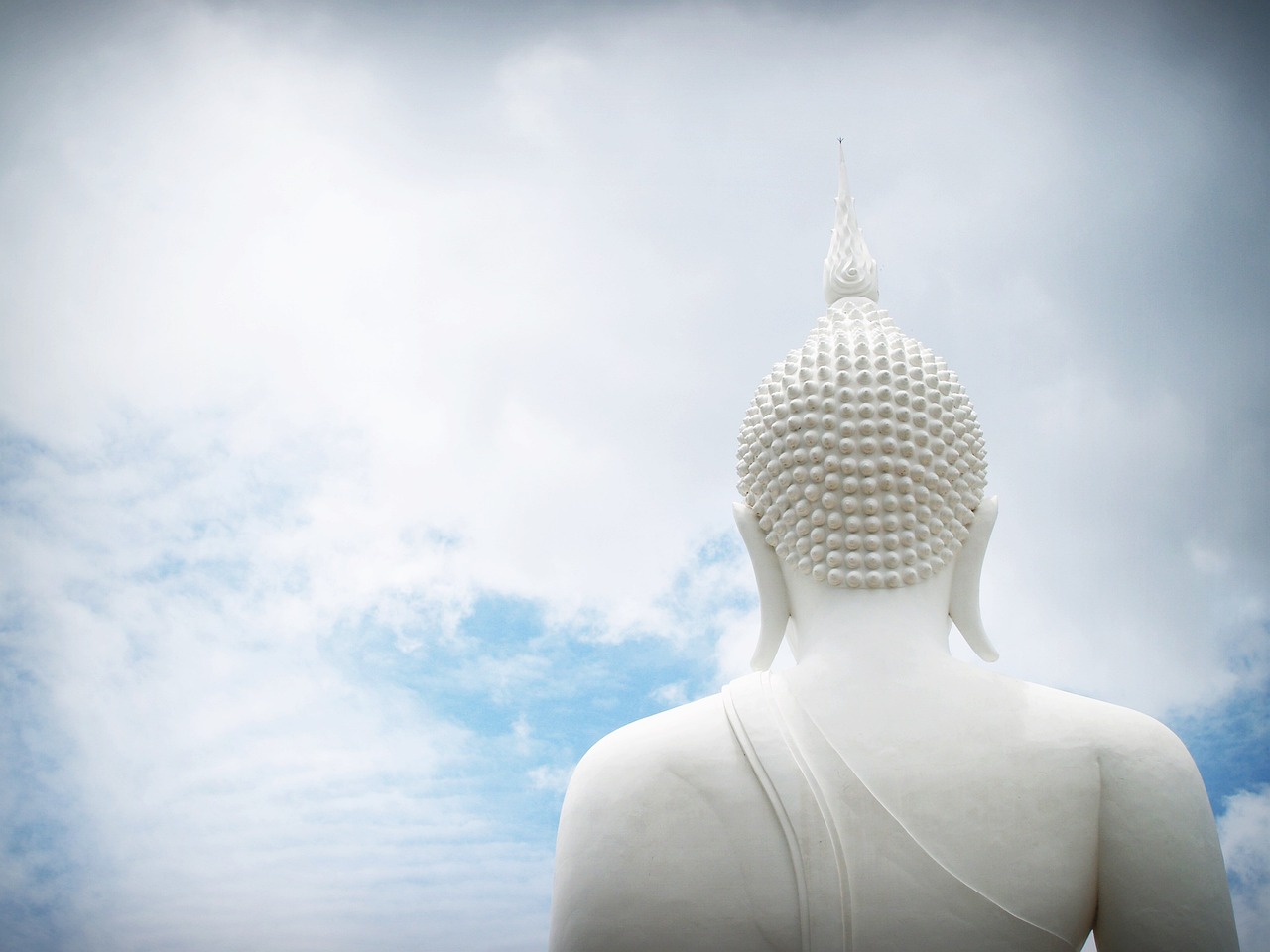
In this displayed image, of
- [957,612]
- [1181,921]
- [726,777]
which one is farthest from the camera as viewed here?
[957,612]

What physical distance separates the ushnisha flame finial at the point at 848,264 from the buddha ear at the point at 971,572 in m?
1.53

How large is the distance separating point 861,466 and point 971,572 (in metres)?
0.88

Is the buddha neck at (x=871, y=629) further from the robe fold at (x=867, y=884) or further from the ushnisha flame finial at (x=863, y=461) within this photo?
the robe fold at (x=867, y=884)

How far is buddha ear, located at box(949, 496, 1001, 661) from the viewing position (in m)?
5.02

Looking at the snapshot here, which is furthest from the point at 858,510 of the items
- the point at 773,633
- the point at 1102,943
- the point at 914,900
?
the point at 1102,943

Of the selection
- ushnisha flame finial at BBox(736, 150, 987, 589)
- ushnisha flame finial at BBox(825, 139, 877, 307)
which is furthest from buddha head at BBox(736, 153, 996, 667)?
ushnisha flame finial at BBox(825, 139, 877, 307)

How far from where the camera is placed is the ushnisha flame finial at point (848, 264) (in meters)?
5.86

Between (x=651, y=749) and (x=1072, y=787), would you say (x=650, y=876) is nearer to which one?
(x=651, y=749)

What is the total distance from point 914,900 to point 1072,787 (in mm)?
823

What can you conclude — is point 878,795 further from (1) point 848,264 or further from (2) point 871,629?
(1) point 848,264

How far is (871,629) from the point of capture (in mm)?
4598

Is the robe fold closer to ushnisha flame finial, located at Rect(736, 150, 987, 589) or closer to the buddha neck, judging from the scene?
the buddha neck

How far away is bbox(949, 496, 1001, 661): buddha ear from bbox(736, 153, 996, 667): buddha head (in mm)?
15

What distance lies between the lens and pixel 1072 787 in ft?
13.8
